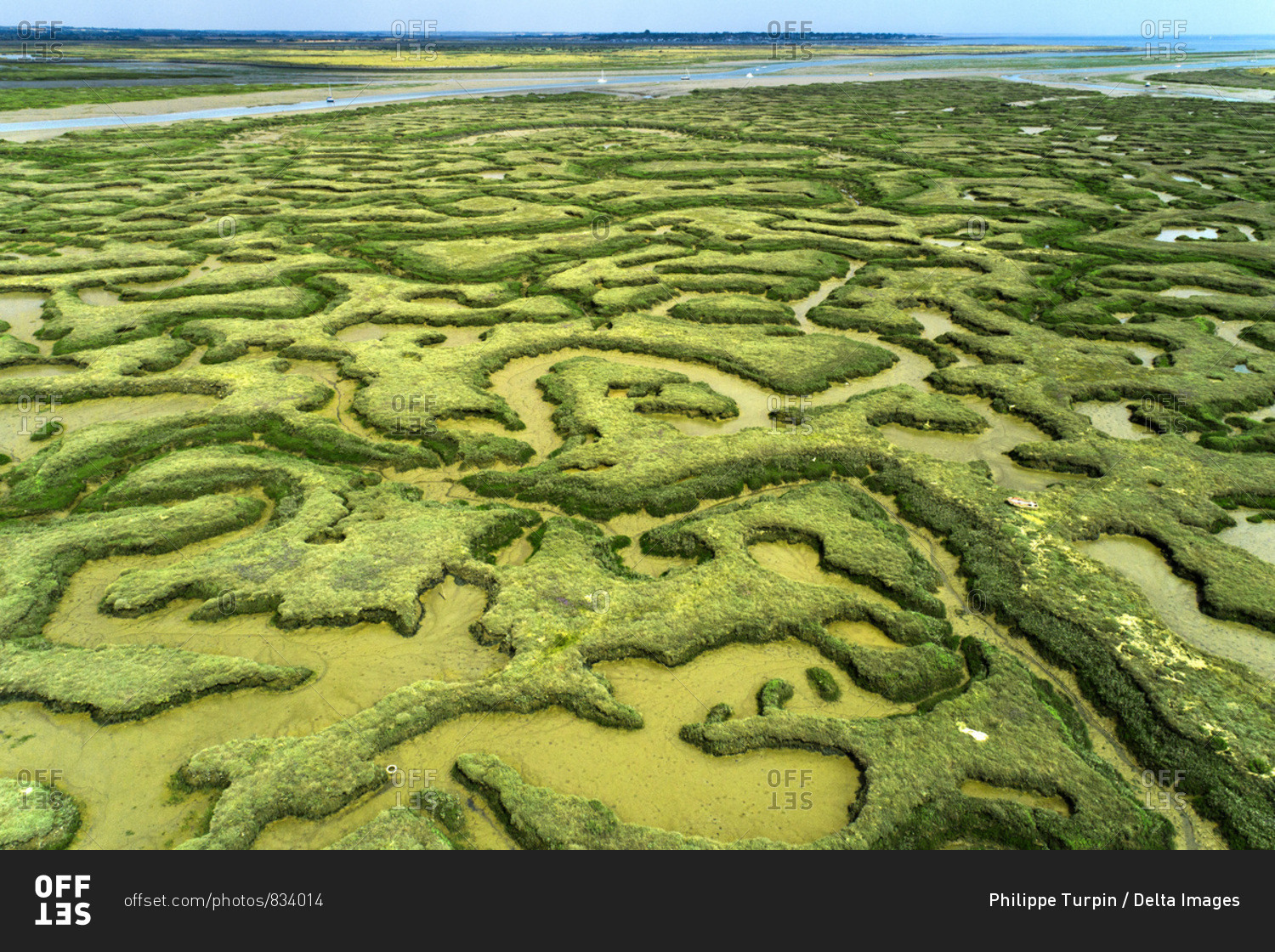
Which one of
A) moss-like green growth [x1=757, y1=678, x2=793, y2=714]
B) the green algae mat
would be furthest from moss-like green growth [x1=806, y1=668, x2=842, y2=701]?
moss-like green growth [x1=757, y1=678, x2=793, y2=714]

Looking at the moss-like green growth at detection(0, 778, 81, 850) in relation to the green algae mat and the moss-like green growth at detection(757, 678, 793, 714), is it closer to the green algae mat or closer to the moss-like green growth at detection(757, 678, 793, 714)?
the green algae mat

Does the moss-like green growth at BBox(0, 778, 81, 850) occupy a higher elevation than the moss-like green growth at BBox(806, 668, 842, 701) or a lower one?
higher

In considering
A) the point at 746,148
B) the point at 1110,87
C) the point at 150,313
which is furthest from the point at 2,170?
the point at 1110,87

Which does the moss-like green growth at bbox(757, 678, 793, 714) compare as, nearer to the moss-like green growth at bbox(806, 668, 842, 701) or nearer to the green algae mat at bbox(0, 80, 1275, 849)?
the green algae mat at bbox(0, 80, 1275, 849)

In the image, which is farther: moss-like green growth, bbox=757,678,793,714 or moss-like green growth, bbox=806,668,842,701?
moss-like green growth, bbox=806,668,842,701
